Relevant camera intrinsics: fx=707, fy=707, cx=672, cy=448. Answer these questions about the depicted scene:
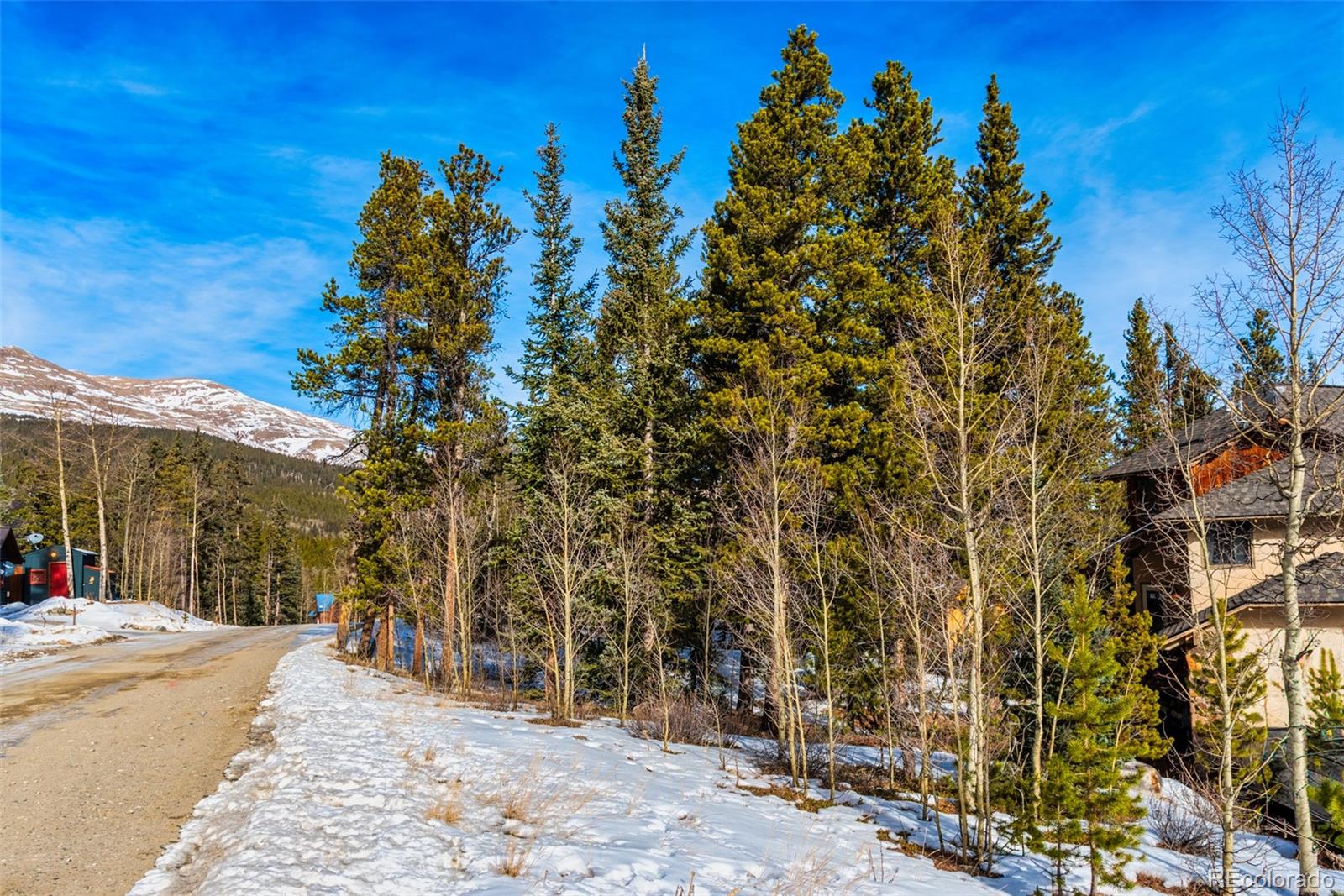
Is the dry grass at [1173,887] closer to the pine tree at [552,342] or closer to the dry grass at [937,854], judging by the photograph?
the dry grass at [937,854]

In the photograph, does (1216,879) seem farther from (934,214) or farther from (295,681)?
(295,681)

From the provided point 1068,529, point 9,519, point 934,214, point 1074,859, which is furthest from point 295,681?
point 9,519

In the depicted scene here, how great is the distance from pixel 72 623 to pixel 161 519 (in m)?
28.0

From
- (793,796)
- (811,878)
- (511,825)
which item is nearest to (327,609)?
(793,796)

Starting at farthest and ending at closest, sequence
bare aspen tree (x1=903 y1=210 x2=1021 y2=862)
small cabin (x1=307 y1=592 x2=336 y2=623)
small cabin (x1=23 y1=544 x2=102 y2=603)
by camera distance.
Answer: small cabin (x1=307 y1=592 x2=336 y2=623) < small cabin (x1=23 y1=544 x2=102 y2=603) < bare aspen tree (x1=903 y1=210 x2=1021 y2=862)

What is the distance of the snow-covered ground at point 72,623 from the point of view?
81.4 feet

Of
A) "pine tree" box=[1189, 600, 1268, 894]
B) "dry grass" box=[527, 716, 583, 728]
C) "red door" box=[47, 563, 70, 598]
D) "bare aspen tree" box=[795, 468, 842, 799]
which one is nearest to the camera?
"pine tree" box=[1189, 600, 1268, 894]

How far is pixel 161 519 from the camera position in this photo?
185ft

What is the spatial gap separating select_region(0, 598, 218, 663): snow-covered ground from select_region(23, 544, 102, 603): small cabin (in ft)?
42.1

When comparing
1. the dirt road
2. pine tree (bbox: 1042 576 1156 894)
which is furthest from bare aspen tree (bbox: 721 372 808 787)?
the dirt road

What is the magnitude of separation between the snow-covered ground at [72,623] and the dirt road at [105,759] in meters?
6.04

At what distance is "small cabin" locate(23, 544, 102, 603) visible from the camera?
48.6 metres

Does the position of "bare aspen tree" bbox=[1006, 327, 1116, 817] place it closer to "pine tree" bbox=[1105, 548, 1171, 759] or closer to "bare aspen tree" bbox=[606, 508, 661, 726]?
"pine tree" bbox=[1105, 548, 1171, 759]

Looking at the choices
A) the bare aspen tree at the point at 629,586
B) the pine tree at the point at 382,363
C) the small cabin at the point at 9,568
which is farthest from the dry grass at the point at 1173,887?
the small cabin at the point at 9,568
